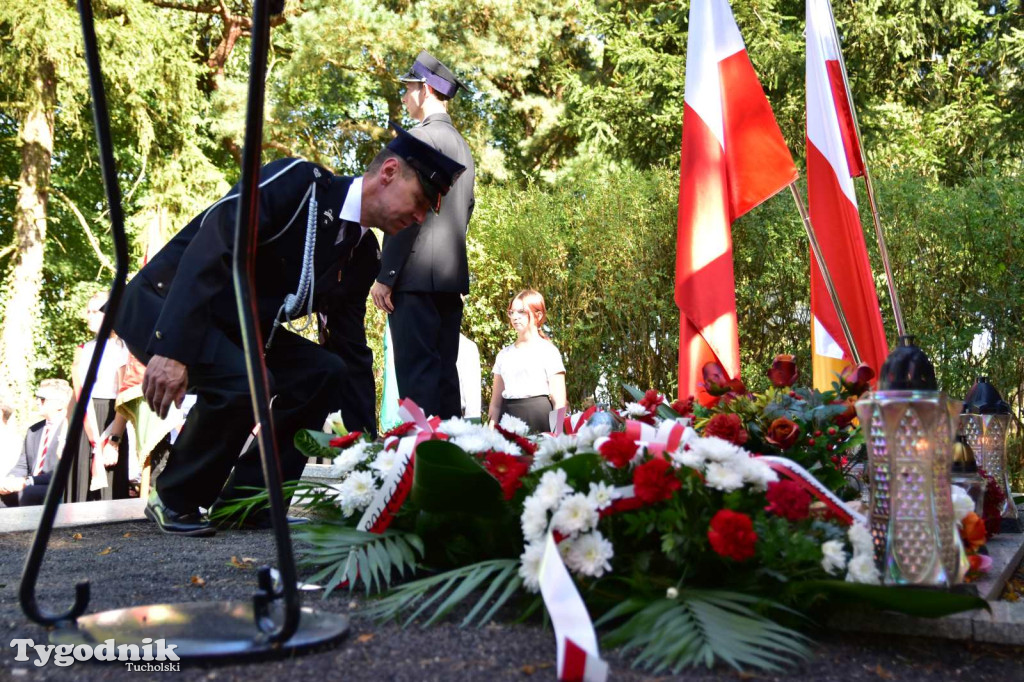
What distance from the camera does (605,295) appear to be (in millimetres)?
9164

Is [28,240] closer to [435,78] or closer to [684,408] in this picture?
[435,78]

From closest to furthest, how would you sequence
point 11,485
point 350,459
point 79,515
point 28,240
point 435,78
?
point 350,459, point 79,515, point 435,78, point 11,485, point 28,240

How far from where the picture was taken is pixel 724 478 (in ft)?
6.77

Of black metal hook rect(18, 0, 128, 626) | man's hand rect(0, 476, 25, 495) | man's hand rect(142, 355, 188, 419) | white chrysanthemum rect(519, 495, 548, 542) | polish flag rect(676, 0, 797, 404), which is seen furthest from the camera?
man's hand rect(0, 476, 25, 495)

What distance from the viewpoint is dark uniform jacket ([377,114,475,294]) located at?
496 cm

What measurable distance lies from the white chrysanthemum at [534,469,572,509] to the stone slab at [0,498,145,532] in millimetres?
2315

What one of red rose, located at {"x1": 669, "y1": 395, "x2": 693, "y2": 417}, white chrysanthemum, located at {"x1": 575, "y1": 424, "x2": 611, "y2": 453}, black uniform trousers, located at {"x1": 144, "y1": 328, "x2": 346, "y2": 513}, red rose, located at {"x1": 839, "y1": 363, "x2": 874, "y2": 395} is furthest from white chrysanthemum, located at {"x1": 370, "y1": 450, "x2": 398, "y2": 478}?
red rose, located at {"x1": 839, "y1": 363, "x2": 874, "y2": 395}

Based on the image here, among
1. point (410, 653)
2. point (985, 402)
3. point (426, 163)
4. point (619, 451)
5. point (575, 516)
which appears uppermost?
point (426, 163)

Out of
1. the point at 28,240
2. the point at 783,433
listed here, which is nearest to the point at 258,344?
the point at 783,433

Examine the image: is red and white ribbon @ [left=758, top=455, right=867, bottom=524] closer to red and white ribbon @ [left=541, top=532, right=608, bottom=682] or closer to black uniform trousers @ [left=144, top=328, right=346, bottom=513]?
red and white ribbon @ [left=541, top=532, right=608, bottom=682]

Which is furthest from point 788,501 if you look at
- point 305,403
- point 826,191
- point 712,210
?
point 826,191

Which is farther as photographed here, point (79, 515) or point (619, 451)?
point (79, 515)

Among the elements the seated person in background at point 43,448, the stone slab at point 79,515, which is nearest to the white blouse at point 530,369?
the stone slab at point 79,515

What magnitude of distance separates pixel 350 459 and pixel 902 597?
1511 millimetres
